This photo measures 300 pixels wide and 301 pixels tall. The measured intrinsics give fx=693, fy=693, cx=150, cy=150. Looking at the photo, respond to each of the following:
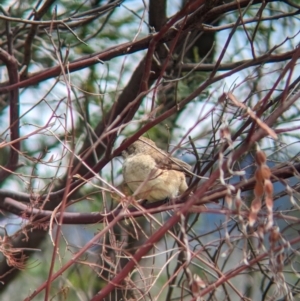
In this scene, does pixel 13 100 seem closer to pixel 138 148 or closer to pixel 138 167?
pixel 138 167

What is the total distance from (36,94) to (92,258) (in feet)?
5.05

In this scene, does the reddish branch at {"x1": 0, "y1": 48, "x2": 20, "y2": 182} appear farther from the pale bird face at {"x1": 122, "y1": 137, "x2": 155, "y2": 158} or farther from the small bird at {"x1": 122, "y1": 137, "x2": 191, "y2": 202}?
the pale bird face at {"x1": 122, "y1": 137, "x2": 155, "y2": 158}

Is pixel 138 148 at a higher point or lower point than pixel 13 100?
higher

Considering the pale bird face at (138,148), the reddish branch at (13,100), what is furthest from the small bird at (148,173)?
the reddish branch at (13,100)

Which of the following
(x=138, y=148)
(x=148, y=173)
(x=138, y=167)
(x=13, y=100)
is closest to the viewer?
(x=13, y=100)

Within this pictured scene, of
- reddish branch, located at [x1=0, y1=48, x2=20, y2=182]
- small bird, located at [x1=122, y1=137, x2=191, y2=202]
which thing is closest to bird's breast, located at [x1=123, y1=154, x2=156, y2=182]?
small bird, located at [x1=122, y1=137, x2=191, y2=202]

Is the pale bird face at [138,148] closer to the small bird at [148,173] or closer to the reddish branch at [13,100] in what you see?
the small bird at [148,173]

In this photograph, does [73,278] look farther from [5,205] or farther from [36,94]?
[5,205]

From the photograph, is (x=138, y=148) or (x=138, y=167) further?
(x=138, y=148)

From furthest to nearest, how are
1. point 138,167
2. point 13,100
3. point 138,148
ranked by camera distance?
1. point 138,148
2. point 138,167
3. point 13,100

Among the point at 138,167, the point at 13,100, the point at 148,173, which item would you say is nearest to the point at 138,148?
the point at 138,167

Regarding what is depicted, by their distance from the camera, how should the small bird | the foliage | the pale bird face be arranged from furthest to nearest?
the pale bird face < the small bird < the foliage

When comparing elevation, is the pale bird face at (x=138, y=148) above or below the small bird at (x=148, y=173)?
above

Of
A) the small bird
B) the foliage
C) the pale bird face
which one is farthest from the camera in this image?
the pale bird face
